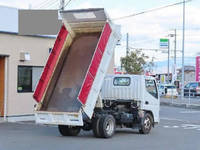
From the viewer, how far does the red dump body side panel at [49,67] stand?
576 inches

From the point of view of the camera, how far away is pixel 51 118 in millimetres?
14188

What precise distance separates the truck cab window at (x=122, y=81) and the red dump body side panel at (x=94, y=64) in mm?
2281

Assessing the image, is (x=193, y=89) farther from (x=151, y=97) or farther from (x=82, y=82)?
(x=82, y=82)

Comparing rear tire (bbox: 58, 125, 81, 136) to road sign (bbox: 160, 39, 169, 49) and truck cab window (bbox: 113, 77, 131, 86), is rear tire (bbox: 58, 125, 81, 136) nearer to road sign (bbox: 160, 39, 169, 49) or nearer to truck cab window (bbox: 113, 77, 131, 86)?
truck cab window (bbox: 113, 77, 131, 86)

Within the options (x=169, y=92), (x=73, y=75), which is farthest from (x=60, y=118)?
(x=169, y=92)

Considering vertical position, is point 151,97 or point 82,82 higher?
point 82,82

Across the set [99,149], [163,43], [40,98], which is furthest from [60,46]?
[163,43]

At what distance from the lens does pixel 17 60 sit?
2075 centimetres

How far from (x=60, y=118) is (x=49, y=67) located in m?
1.91

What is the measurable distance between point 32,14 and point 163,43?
47662 mm

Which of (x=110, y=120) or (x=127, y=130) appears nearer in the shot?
(x=110, y=120)

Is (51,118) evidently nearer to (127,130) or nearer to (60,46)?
(60,46)

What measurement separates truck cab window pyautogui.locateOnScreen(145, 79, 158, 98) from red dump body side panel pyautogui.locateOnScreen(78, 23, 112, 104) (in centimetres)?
285

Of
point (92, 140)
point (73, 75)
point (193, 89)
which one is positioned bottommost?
Answer: point (92, 140)
